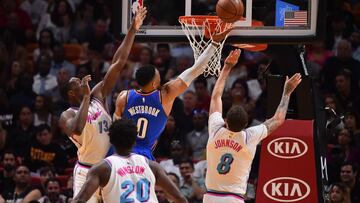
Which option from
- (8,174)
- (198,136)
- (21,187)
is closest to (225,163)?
(198,136)

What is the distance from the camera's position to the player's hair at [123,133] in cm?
752

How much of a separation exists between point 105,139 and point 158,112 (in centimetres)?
58

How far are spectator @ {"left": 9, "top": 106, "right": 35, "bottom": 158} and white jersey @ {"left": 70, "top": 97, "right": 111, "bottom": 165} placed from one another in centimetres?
468

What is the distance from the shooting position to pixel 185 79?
9.50 metres

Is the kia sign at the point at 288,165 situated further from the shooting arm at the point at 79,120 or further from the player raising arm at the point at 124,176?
the player raising arm at the point at 124,176

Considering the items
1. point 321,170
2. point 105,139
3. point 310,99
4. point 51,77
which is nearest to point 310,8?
point 310,99

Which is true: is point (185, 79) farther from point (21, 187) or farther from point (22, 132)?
point (22, 132)

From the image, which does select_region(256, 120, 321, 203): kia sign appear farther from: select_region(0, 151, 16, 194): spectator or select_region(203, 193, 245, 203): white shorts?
select_region(0, 151, 16, 194): spectator

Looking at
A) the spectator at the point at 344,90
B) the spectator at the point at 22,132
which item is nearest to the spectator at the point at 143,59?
the spectator at the point at 22,132

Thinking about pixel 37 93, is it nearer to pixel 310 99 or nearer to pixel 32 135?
pixel 32 135

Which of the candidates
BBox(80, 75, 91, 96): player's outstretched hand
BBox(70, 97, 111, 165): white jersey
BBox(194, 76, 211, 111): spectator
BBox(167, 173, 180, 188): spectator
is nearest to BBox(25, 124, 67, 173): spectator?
BBox(167, 173, 180, 188): spectator

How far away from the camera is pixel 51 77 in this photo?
50.8ft

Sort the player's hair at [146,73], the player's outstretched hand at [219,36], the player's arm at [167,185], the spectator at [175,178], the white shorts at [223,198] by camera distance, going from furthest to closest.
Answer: the spectator at [175,178] < the player's outstretched hand at [219,36] < the white shorts at [223,198] < the player's hair at [146,73] < the player's arm at [167,185]

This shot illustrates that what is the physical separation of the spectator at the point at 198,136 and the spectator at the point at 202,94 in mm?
529
